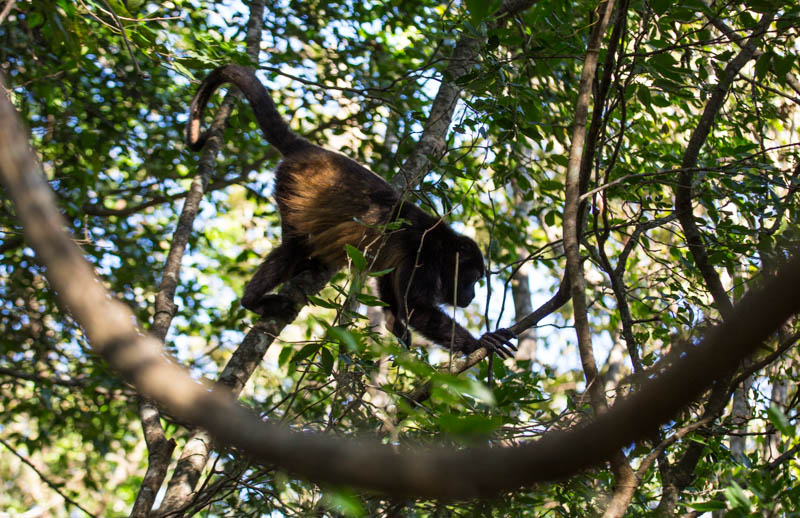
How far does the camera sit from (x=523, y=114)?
15.2ft

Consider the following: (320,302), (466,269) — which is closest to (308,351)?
(320,302)

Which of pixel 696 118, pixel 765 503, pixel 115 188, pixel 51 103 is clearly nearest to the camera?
pixel 765 503

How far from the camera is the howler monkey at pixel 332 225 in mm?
5695

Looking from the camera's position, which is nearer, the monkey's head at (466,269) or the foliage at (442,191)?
the foliage at (442,191)

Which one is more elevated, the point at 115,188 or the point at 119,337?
the point at 115,188

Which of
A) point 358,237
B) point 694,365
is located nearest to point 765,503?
point 694,365

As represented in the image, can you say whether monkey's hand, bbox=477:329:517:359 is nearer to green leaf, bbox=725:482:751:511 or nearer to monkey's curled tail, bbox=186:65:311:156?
green leaf, bbox=725:482:751:511

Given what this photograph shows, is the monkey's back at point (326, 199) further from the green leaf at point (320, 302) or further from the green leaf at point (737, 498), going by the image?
the green leaf at point (737, 498)

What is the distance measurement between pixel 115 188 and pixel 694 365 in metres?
8.48

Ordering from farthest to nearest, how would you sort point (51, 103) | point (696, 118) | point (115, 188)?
point (115, 188) → point (51, 103) → point (696, 118)

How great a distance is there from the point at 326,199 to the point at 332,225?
0.25 meters

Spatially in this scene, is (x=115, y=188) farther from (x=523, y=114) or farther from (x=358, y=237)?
(x=523, y=114)

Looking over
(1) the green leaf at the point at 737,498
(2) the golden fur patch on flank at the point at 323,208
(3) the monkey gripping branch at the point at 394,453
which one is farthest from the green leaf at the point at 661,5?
(2) the golden fur patch on flank at the point at 323,208

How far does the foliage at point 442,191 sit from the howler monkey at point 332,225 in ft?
1.40
